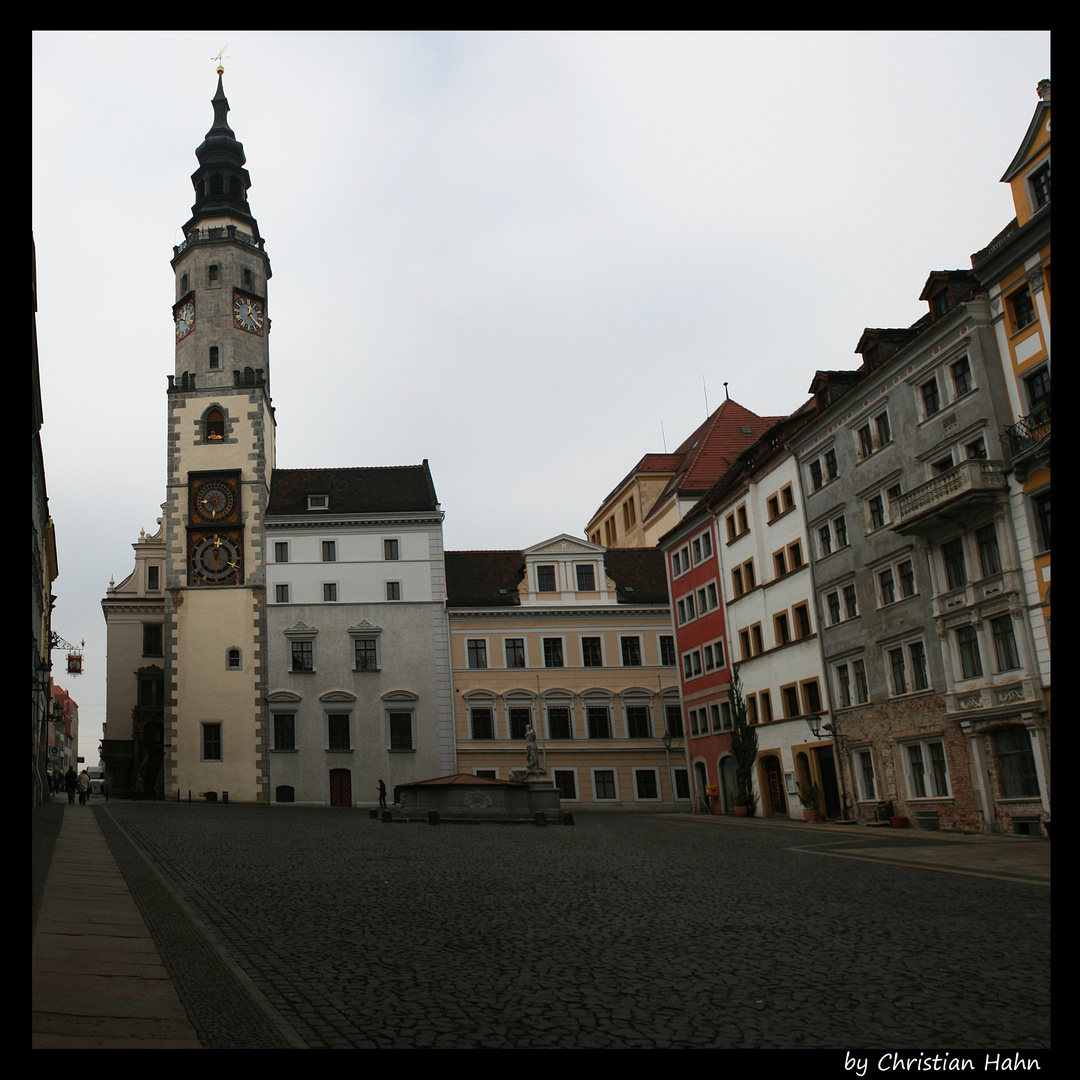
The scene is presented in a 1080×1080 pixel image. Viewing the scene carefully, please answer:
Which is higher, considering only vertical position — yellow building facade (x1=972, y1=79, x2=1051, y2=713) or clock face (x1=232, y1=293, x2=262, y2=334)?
clock face (x1=232, y1=293, x2=262, y2=334)

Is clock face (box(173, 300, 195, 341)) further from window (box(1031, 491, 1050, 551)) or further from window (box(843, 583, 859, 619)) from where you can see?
window (box(1031, 491, 1050, 551))

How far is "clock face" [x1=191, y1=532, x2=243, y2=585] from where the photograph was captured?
57.7 m

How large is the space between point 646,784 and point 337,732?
1690cm

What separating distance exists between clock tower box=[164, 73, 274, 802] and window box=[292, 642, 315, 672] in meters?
1.67

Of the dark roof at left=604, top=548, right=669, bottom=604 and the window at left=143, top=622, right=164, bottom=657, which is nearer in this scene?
the dark roof at left=604, top=548, right=669, bottom=604

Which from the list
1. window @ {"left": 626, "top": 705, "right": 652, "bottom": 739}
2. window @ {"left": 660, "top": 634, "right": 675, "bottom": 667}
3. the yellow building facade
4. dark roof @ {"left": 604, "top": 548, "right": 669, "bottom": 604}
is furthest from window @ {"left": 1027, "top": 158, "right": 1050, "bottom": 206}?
window @ {"left": 626, "top": 705, "right": 652, "bottom": 739}

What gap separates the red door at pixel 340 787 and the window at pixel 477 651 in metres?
8.91

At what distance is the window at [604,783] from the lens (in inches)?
2169

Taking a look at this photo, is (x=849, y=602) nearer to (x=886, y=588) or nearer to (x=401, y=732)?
(x=886, y=588)

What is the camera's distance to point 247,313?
6338 centimetres

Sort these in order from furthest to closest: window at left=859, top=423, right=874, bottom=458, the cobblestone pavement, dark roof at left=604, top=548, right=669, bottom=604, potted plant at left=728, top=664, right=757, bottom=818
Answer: dark roof at left=604, top=548, right=669, bottom=604 → potted plant at left=728, top=664, right=757, bottom=818 → window at left=859, top=423, right=874, bottom=458 → the cobblestone pavement

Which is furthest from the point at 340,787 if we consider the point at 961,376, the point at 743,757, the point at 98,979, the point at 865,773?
the point at 98,979

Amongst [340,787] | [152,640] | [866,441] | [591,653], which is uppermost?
[866,441]
